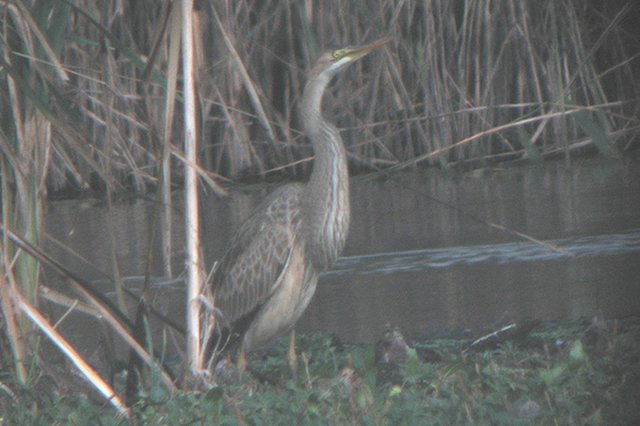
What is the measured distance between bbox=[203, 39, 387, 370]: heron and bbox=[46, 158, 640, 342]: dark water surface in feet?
0.93

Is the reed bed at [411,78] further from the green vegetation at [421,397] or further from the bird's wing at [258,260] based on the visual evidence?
the green vegetation at [421,397]

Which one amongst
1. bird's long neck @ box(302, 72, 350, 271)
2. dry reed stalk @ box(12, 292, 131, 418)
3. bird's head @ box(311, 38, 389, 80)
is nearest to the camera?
dry reed stalk @ box(12, 292, 131, 418)

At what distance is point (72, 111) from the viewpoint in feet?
13.1

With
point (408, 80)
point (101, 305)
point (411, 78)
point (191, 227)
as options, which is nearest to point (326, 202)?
point (191, 227)

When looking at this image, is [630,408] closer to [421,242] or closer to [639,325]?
[639,325]

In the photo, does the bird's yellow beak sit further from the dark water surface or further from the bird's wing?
the bird's wing

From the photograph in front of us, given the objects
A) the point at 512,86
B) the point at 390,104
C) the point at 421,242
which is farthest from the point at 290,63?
the point at 421,242

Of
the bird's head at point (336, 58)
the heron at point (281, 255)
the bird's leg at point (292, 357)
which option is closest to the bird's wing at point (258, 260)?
the heron at point (281, 255)

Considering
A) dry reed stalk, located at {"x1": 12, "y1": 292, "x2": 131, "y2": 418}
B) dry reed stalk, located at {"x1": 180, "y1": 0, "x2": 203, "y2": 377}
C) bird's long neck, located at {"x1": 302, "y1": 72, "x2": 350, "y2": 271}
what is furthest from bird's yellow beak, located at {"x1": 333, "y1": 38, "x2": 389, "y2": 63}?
dry reed stalk, located at {"x1": 12, "y1": 292, "x2": 131, "y2": 418}

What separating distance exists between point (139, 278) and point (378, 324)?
1973 millimetres

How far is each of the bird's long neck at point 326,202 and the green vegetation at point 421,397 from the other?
4.80 ft

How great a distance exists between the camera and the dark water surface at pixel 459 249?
20.5ft

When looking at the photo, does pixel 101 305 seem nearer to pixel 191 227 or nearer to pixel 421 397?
pixel 191 227

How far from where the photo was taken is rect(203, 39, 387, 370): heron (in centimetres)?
612
